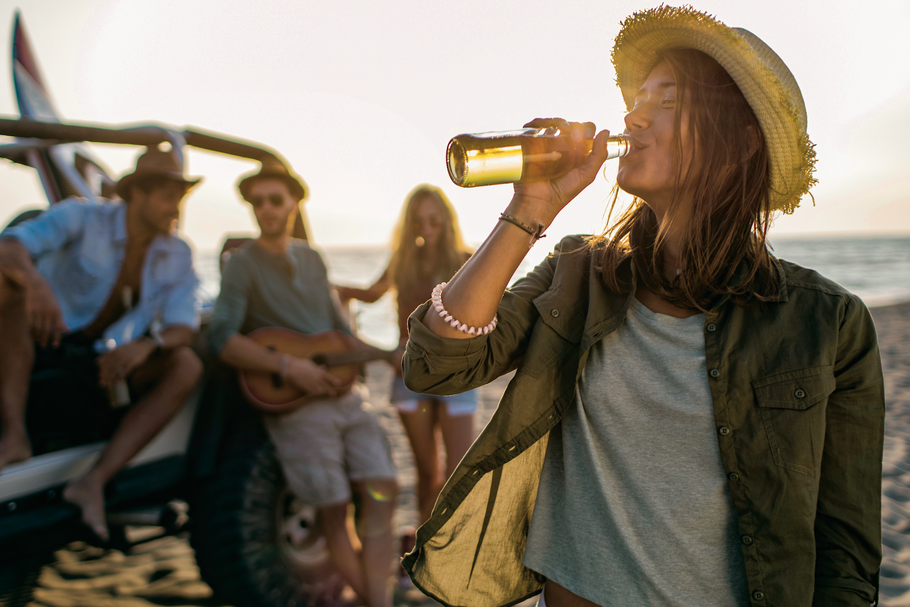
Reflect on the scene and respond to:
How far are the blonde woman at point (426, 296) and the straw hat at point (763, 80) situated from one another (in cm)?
236

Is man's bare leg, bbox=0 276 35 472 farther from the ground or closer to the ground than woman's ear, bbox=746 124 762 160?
closer to the ground

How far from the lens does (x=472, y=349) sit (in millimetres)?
1151

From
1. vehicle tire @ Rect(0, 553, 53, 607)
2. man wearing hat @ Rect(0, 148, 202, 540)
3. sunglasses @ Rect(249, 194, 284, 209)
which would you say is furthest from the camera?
sunglasses @ Rect(249, 194, 284, 209)

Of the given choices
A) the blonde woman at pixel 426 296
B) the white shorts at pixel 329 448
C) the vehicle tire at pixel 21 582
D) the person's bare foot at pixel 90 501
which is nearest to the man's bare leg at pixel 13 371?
the person's bare foot at pixel 90 501

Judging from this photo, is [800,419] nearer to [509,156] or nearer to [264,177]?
[509,156]

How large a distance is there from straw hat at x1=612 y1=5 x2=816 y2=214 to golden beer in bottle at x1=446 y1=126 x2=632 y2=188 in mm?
295

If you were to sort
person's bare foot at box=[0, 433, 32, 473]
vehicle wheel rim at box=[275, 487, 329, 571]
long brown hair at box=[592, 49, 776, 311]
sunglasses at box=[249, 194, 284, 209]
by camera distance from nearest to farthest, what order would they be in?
long brown hair at box=[592, 49, 776, 311] < person's bare foot at box=[0, 433, 32, 473] < vehicle wheel rim at box=[275, 487, 329, 571] < sunglasses at box=[249, 194, 284, 209]

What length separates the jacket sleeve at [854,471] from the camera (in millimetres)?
1103

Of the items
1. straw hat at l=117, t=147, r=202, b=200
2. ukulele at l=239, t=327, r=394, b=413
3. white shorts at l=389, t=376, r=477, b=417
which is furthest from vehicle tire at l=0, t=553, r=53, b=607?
straw hat at l=117, t=147, r=202, b=200

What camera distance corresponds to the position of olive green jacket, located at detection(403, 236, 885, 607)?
109 centimetres

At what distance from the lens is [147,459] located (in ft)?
9.01

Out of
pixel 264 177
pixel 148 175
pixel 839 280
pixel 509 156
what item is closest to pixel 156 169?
pixel 148 175

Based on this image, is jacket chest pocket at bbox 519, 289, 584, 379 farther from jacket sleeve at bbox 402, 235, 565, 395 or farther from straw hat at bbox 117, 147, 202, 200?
straw hat at bbox 117, 147, 202, 200

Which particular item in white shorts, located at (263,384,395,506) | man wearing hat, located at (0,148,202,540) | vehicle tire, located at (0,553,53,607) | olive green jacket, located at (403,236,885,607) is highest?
olive green jacket, located at (403,236,885,607)
